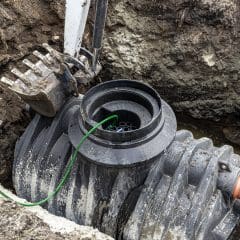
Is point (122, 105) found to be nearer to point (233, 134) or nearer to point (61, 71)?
point (61, 71)

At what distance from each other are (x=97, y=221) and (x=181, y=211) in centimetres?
47

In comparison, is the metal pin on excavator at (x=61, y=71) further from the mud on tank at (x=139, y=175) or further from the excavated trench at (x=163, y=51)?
the excavated trench at (x=163, y=51)

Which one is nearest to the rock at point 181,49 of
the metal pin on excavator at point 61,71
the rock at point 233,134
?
the rock at point 233,134

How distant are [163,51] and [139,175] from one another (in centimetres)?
118

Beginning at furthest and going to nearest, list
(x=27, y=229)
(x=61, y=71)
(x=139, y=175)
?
1. (x=61, y=71)
2. (x=139, y=175)
3. (x=27, y=229)

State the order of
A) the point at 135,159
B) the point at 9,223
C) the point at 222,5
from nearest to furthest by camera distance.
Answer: the point at 9,223, the point at 135,159, the point at 222,5

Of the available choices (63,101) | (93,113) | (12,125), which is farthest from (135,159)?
(12,125)

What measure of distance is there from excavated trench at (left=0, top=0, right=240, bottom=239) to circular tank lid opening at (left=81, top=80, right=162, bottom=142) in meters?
0.57

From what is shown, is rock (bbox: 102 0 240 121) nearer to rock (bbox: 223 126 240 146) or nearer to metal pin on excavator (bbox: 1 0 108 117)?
rock (bbox: 223 126 240 146)

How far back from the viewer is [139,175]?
246 cm

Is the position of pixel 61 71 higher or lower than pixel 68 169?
higher

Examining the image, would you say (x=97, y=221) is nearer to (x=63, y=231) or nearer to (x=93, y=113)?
(x=63, y=231)

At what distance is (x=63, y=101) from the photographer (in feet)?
8.75

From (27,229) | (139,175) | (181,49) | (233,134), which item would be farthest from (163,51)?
(27,229)
